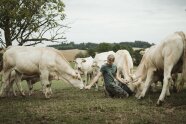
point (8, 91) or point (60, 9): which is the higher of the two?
point (60, 9)

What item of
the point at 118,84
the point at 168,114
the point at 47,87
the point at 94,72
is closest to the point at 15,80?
the point at 47,87

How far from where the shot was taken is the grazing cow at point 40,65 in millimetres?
15477

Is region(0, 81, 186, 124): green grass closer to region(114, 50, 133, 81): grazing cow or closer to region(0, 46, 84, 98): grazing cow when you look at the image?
region(0, 46, 84, 98): grazing cow

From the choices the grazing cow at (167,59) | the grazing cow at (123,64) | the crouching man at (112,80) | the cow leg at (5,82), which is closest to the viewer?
the grazing cow at (167,59)

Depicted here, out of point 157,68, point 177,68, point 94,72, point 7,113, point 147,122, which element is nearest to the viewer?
point 147,122

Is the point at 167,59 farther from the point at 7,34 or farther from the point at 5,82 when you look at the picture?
the point at 7,34

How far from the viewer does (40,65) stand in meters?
15.4

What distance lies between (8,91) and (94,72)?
6.70 m

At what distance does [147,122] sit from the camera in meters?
8.83

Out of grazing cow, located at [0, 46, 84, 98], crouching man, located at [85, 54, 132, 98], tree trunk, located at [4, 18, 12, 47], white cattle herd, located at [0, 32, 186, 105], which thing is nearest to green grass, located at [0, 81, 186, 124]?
white cattle herd, located at [0, 32, 186, 105]

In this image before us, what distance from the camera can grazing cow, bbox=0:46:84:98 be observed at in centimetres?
1548

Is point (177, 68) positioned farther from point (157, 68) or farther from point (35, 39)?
point (35, 39)

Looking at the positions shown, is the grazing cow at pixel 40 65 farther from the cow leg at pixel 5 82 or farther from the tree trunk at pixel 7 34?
the tree trunk at pixel 7 34

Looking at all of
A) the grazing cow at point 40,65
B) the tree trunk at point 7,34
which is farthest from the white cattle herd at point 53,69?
the tree trunk at point 7,34
